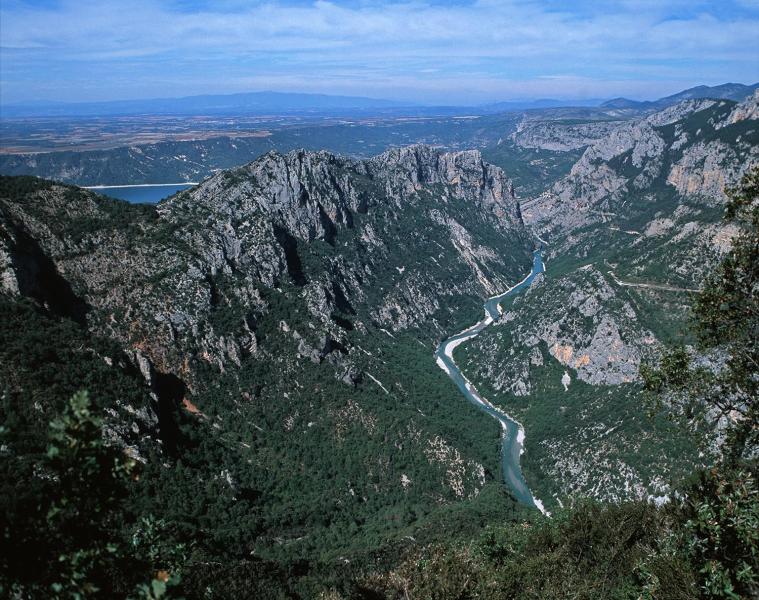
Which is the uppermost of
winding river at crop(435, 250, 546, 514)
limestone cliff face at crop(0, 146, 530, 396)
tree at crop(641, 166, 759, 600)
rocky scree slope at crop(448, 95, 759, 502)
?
tree at crop(641, 166, 759, 600)

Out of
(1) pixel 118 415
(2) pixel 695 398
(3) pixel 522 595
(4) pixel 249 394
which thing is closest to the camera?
(2) pixel 695 398

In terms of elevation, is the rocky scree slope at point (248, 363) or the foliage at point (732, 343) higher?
the foliage at point (732, 343)

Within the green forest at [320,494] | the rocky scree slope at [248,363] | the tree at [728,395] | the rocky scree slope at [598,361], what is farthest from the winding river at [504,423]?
the tree at [728,395]

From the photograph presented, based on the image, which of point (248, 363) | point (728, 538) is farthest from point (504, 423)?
point (728, 538)

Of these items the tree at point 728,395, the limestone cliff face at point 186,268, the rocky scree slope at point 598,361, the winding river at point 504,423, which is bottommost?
the winding river at point 504,423

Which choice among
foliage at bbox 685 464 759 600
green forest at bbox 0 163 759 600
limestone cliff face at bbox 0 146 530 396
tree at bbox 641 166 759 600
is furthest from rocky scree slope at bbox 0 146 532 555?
foliage at bbox 685 464 759 600

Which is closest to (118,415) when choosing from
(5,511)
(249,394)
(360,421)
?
(249,394)

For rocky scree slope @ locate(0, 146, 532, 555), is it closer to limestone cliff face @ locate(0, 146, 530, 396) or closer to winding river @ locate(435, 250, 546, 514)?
limestone cliff face @ locate(0, 146, 530, 396)

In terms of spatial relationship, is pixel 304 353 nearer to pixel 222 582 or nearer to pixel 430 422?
pixel 430 422

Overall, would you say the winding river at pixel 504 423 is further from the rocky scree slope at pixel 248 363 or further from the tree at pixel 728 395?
the tree at pixel 728 395

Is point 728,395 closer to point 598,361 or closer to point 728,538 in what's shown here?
point 728,538

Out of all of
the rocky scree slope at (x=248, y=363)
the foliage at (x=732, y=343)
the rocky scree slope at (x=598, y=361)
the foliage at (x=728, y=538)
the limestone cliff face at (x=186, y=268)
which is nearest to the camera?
the foliage at (x=728, y=538)
